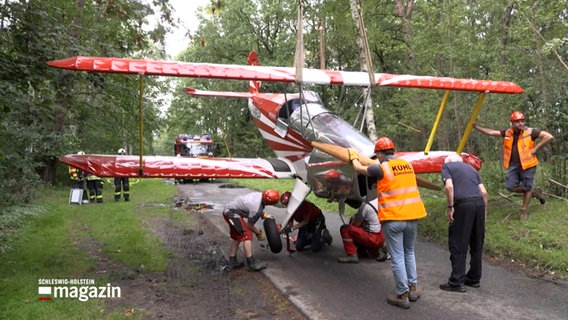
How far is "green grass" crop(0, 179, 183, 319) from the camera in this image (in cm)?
462

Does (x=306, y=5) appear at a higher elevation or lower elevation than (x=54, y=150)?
higher

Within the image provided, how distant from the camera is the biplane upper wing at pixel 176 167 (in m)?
6.81

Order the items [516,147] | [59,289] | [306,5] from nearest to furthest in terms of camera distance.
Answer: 1. [59,289]
2. [516,147]
3. [306,5]

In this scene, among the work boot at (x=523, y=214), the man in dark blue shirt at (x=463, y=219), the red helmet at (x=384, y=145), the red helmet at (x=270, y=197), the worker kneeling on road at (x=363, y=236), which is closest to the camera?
the red helmet at (x=384, y=145)

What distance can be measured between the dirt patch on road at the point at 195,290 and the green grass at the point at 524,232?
12.5 ft

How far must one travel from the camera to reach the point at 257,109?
969cm

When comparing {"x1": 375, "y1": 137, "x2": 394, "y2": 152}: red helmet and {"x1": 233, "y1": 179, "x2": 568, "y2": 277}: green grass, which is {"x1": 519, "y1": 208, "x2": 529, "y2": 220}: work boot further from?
{"x1": 375, "y1": 137, "x2": 394, "y2": 152}: red helmet

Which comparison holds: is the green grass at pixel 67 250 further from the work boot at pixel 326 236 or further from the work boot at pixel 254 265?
the work boot at pixel 326 236

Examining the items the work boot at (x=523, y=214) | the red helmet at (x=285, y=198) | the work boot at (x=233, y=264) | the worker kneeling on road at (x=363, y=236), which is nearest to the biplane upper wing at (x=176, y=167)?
the red helmet at (x=285, y=198)

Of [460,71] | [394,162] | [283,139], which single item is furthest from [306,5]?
[394,162]

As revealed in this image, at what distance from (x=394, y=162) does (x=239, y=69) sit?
2.59 metres

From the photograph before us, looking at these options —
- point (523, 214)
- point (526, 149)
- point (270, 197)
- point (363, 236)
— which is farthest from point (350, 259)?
point (526, 149)

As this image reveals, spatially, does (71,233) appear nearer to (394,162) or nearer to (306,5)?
(394,162)

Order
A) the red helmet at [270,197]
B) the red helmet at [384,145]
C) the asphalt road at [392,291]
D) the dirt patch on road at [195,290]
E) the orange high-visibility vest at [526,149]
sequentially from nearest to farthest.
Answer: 1. the asphalt road at [392,291]
2. the dirt patch on road at [195,290]
3. the red helmet at [384,145]
4. the red helmet at [270,197]
5. the orange high-visibility vest at [526,149]
